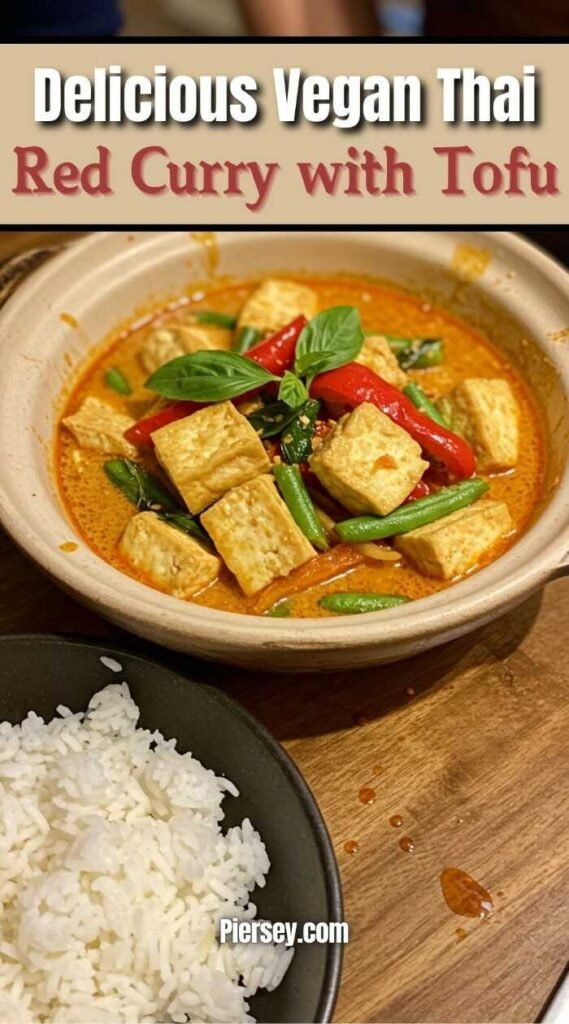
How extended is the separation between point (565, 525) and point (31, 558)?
1.22 meters

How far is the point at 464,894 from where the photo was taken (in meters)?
1.92

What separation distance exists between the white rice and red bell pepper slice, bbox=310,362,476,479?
972 mm

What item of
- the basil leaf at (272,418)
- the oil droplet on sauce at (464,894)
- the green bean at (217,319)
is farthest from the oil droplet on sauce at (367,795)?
the green bean at (217,319)

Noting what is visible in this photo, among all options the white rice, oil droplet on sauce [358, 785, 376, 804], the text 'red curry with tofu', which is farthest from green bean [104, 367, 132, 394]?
oil droplet on sauce [358, 785, 376, 804]

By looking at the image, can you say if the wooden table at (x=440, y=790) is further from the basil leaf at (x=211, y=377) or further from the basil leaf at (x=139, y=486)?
the basil leaf at (x=211, y=377)

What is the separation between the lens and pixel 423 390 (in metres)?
2.80

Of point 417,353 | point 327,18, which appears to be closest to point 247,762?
point 417,353

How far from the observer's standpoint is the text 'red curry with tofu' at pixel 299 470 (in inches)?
88.3

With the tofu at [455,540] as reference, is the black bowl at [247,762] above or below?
below

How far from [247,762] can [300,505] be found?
2.23 feet

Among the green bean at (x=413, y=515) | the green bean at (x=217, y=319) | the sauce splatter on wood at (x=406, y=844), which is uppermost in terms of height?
the green bean at (x=217, y=319)

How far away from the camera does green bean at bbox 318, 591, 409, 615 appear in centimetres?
220

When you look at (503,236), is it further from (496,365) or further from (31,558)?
(31,558)

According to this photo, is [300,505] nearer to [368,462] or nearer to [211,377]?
[368,462]
